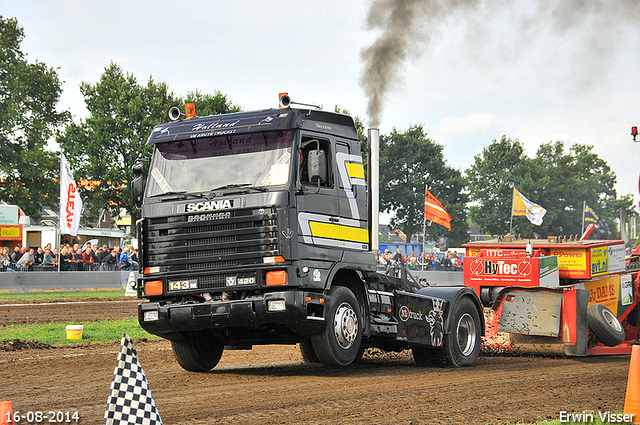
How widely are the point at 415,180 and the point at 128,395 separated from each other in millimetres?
73301

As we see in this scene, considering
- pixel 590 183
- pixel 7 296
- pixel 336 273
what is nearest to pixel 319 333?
pixel 336 273

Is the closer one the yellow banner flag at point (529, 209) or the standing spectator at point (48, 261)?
the standing spectator at point (48, 261)

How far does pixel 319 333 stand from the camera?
8.80m

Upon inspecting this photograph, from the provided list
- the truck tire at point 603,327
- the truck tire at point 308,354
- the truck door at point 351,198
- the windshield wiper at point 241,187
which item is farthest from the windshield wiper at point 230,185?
the truck tire at point 603,327

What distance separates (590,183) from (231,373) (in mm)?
87770

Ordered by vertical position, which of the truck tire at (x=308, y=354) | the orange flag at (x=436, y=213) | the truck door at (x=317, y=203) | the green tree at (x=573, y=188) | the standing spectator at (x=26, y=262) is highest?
the green tree at (x=573, y=188)

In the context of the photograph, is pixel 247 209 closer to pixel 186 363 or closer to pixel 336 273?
pixel 336 273

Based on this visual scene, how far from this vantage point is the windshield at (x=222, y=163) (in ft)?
28.6

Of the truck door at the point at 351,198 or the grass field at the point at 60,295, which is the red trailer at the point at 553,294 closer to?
the truck door at the point at 351,198

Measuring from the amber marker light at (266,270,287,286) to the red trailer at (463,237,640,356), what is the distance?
518cm

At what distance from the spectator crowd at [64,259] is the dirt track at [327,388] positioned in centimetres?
1441

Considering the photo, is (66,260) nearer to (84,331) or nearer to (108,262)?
(108,262)

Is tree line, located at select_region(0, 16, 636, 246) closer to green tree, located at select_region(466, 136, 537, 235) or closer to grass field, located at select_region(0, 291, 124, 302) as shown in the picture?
green tree, located at select_region(466, 136, 537, 235)

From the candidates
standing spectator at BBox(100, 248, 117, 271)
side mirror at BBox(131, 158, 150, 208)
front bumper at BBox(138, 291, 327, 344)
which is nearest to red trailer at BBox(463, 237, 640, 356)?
front bumper at BBox(138, 291, 327, 344)
